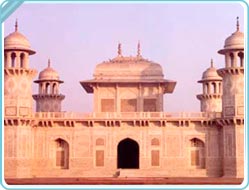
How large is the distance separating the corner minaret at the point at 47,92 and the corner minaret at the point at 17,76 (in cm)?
814

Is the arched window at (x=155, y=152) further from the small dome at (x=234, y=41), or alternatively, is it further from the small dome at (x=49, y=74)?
the small dome at (x=49, y=74)

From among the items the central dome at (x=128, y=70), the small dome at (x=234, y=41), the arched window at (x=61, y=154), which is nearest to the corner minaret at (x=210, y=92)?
the central dome at (x=128, y=70)

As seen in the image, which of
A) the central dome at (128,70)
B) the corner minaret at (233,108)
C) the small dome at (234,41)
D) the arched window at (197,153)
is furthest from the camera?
the central dome at (128,70)

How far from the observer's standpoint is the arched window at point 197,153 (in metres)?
26.1

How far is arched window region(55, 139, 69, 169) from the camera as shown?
86.2ft

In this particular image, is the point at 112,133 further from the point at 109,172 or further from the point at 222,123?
the point at 222,123

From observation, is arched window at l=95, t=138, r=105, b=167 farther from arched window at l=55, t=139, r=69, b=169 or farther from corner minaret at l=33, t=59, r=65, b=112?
corner minaret at l=33, t=59, r=65, b=112

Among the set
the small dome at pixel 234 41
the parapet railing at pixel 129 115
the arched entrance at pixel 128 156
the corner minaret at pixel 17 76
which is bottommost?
the arched entrance at pixel 128 156

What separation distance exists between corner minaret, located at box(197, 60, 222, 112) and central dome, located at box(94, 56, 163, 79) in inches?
260

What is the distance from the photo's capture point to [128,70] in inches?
1131

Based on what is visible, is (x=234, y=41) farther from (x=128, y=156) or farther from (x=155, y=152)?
(x=128, y=156)

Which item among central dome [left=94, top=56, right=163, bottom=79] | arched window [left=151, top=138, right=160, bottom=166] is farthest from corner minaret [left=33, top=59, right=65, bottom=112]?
arched window [left=151, top=138, right=160, bottom=166]

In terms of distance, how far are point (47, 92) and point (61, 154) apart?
8.93 metres

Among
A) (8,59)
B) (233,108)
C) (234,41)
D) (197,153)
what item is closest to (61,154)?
(8,59)
